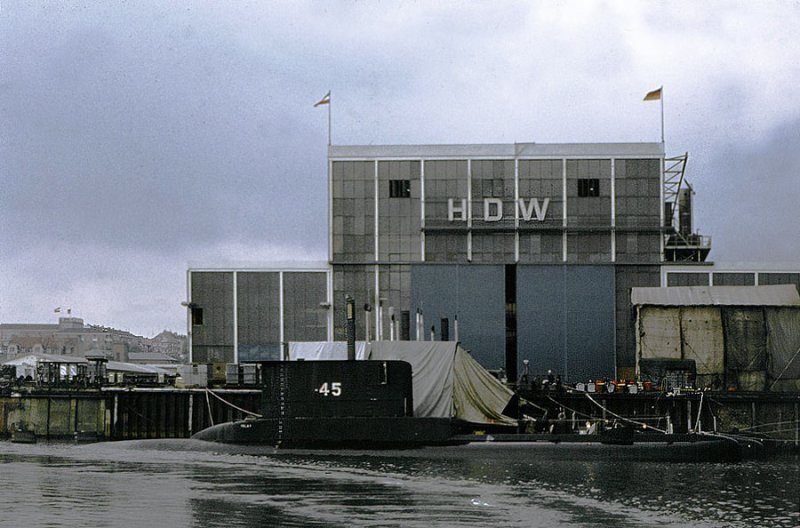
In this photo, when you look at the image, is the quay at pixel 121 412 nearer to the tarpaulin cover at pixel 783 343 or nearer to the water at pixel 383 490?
the water at pixel 383 490

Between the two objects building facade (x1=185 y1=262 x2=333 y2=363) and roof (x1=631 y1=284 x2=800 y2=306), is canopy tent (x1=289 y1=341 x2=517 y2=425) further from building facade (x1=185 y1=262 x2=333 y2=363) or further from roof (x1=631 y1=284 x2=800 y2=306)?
building facade (x1=185 y1=262 x2=333 y2=363)

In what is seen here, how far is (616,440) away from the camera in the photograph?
4356cm

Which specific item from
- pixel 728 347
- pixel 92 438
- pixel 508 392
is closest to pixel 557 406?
pixel 508 392

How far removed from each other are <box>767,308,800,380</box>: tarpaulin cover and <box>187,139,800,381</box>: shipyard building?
8048 mm

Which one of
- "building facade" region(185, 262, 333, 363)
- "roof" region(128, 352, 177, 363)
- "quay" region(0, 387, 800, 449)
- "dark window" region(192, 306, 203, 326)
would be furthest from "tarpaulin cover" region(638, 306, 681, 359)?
"roof" region(128, 352, 177, 363)

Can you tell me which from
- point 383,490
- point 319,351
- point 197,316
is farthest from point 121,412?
point 383,490

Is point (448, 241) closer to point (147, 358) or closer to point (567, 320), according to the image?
point (567, 320)

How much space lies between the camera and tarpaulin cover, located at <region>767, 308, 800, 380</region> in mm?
61562

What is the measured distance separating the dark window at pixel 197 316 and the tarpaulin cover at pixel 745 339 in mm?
34743

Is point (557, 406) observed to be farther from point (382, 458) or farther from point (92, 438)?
point (92, 438)

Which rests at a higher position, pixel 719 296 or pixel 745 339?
pixel 719 296

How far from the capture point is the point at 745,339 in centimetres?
6244

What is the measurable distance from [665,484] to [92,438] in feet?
119

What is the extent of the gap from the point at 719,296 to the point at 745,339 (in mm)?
4967
